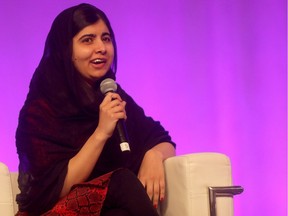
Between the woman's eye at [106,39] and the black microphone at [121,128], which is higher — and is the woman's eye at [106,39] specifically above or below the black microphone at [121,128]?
above

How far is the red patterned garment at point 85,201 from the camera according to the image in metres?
1.21

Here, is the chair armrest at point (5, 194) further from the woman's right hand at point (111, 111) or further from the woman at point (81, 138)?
the woman's right hand at point (111, 111)

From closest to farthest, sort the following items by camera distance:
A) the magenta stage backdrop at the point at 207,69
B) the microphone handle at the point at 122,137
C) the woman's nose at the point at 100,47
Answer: the microphone handle at the point at 122,137, the woman's nose at the point at 100,47, the magenta stage backdrop at the point at 207,69

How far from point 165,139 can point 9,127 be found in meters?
0.75

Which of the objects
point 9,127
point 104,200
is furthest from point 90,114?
point 9,127

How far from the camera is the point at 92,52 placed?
1487 mm

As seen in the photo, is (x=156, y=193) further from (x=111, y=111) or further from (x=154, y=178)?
(x=111, y=111)

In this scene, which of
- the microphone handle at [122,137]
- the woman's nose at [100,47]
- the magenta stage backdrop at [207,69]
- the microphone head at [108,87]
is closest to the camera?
the microphone handle at [122,137]

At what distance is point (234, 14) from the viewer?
2.34m

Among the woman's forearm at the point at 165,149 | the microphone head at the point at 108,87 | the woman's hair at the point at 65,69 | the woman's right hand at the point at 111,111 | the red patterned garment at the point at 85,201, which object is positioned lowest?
the red patterned garment at the point at 85,201

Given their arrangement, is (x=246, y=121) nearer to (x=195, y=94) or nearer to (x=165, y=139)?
(x=195, y=94)

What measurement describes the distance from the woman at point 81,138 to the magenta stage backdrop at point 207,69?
585 mm

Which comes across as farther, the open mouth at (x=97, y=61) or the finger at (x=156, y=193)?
the open mouth at (x=97, y=61)

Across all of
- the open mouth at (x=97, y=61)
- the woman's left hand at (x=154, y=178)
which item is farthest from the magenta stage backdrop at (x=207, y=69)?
the woman's left hand at (x=154, y=178)
